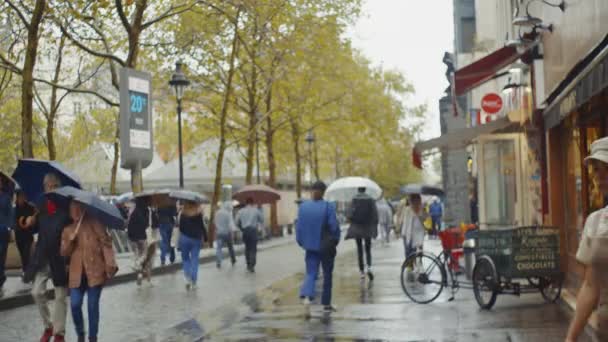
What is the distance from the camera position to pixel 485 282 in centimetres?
1342

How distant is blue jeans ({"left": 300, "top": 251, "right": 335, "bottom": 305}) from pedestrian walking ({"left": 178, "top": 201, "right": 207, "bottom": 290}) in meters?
5.03

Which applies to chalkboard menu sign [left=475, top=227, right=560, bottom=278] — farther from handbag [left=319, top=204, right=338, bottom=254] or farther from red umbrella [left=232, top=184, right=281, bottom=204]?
red umbrella [left=232, top=184, right=281, bottom=204]

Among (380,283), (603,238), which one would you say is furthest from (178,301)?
(603,238)

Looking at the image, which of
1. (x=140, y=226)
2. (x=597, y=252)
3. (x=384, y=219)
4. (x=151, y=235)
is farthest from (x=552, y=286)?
(x=384, y=219)

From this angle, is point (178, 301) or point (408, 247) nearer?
point (178, 301)

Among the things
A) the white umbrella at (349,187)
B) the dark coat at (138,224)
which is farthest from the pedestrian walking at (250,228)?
the dark coat at (138,224)

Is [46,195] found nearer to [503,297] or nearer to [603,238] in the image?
[603,238]

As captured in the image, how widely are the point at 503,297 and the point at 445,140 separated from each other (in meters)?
4.16

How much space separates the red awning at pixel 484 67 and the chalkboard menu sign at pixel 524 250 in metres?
5.67

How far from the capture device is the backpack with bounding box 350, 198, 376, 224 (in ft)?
64.8

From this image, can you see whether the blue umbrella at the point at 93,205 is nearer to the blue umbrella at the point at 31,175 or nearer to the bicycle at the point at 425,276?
the blue umbrella at the point at 31,175

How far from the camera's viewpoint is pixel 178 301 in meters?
16.1

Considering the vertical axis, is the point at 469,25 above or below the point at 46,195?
above

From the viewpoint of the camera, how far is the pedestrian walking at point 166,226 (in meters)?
25.4
